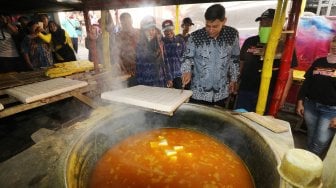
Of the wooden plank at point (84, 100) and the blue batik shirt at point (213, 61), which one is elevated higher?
the blue batik shirt at point (213, 61)

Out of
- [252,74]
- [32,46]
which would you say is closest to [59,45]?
[32,46]

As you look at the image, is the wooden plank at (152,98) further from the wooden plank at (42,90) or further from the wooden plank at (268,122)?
the wooden plank at (268,122)

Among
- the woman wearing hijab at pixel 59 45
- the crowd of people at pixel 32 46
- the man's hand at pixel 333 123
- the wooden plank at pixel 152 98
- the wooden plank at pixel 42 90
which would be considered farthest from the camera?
the woman wearing hijab at pixel 59 45

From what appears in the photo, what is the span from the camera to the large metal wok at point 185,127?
7.29ft

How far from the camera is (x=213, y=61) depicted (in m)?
3.46

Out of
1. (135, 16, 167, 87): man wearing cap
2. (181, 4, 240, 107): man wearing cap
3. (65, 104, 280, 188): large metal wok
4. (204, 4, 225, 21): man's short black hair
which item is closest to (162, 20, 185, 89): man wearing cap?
(135, 16, 167, 87): man wearing cap

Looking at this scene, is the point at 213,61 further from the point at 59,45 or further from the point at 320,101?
the point at 59,45

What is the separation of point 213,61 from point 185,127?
1236 mm

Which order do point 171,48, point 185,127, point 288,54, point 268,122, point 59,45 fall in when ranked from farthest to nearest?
point 59,45
point 171,48
point 185,127
point 288,54
point 268,122

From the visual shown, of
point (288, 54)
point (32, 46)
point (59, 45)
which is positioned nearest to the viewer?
point (288, 54)

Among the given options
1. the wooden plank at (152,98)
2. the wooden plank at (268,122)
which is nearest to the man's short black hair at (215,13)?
the wooden plank at (152,98)

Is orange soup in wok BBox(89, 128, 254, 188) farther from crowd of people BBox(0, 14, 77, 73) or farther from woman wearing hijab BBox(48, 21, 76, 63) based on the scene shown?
woman wearing hijab BBox(48, 21, 76, 63)

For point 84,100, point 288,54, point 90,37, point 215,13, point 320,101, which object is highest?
point 215,13

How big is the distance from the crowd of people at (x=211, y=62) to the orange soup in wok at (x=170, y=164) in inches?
37.6
